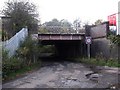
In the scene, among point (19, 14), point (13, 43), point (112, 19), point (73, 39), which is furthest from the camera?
point (73, 39)

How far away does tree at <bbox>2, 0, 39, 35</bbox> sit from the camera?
32.8m

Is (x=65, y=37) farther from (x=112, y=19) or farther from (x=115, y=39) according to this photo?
(x=115, y=39)

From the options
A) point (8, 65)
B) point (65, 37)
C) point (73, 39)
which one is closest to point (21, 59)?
point (8, 65)

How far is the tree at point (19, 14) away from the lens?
3281cm

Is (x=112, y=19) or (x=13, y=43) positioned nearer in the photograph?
(x=13, y=43)

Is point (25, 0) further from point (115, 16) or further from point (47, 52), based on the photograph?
point (47, 52)

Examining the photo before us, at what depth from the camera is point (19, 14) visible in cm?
3300

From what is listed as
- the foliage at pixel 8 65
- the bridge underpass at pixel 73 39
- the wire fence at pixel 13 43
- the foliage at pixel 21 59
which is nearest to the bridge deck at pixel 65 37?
the bridge underpass at pixel 73 39

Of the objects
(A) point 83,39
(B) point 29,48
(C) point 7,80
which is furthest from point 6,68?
(A) point 83,39

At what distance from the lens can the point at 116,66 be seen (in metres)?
23.2

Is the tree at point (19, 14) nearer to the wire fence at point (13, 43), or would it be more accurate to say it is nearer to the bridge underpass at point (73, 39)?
the bridge underpass at point (73, 39)

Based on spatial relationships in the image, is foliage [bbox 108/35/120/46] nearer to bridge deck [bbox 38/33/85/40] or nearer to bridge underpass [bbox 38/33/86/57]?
bridge underpass [bbox 38/33/86/57]

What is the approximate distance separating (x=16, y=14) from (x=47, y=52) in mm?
31994

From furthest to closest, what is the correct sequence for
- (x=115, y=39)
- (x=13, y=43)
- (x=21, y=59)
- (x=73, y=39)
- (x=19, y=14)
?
(x=73, y=39) < (x=19, y=14) < (x=115, y=39) < (x=13, y=43) < (x=21, y=59)
